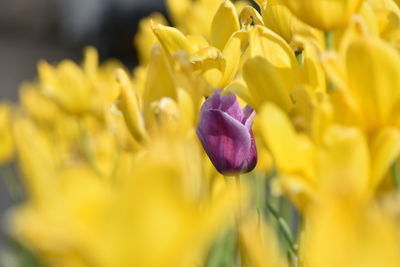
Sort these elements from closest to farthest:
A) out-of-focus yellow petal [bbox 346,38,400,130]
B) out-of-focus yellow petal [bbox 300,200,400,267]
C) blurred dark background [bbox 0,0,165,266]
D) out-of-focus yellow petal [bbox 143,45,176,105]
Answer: out-of-focus yellow petal [bbox 300,200,400,267], out-of-focus yellow petal [bbox 346,38,400,130], out-of-focus yellow petal [bbox 143,45,176,105], blurred dark background [bbox 0,0,165,266]

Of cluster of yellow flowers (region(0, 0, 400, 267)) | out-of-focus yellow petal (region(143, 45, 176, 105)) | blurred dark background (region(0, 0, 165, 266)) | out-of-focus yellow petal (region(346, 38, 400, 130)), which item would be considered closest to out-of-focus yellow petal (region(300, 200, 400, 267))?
cluster of yellow flowers (region(0, 0, 400, 267))

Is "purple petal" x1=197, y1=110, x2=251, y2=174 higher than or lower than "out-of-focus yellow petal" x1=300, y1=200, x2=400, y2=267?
higher

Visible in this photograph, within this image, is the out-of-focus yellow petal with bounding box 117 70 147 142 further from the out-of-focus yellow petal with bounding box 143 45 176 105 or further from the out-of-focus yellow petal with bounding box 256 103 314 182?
the out-of-focus yellow petal with bounding box 256 103 314 182

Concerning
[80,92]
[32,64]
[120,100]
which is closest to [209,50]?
[120,100]

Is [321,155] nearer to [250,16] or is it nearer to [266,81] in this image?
[266,81]

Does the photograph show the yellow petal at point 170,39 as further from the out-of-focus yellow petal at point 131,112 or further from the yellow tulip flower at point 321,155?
the yellow tulip flower at point 321,155

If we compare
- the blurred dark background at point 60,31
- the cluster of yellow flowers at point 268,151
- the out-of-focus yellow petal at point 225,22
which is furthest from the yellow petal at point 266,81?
the blurred dark background at point 60,31
